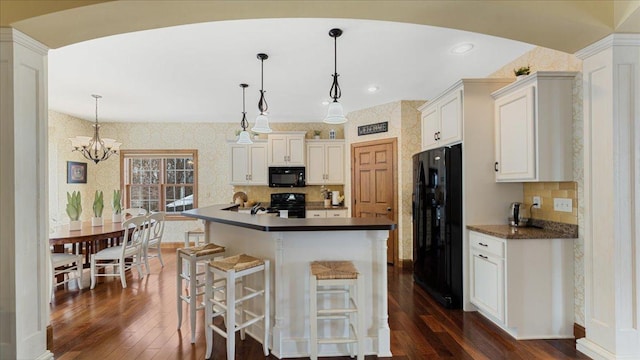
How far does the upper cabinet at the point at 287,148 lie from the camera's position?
223 inches

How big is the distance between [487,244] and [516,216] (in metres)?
0.47

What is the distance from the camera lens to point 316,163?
575cm

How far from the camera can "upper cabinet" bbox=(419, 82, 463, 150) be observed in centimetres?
309

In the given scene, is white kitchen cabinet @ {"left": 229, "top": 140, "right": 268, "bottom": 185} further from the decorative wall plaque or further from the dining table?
the dining table

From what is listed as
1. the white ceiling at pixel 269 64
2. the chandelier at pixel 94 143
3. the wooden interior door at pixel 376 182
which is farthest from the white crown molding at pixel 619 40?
the chandelier at pixel 94 143

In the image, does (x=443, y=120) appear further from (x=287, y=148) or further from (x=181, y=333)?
(x=181, y=333)

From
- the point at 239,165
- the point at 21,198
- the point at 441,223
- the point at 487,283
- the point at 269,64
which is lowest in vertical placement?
the point at 487,283

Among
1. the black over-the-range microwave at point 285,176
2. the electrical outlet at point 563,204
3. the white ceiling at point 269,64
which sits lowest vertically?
the electrical outlet at point 563,204

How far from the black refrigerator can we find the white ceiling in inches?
42.0

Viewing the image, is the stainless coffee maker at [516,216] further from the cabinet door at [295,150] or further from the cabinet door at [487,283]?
the cabinet door at [295,150]

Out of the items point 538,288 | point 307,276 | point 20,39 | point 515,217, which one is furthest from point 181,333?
point 515,217

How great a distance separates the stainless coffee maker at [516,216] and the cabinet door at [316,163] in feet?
11.0

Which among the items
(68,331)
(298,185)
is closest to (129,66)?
(68,331)

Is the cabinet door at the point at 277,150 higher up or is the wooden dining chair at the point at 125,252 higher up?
the cabinet door at the point at 277,150
